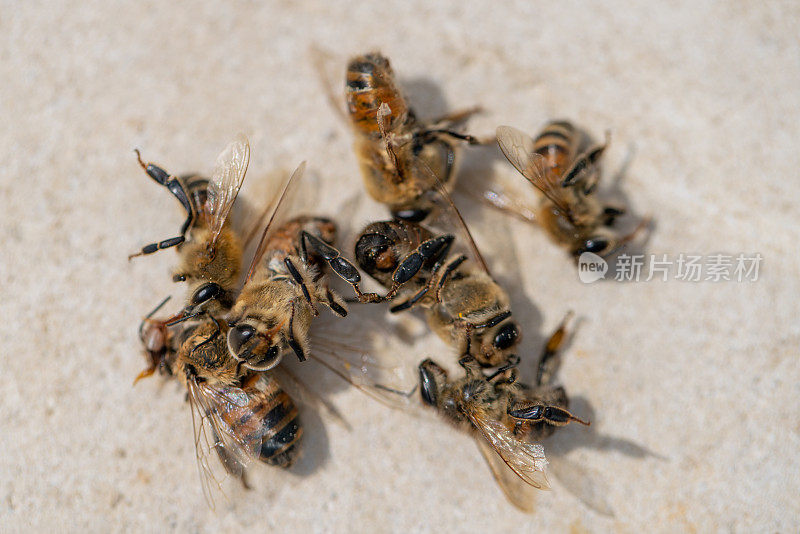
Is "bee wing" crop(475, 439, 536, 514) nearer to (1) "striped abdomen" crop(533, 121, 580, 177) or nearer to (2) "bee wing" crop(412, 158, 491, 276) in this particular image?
(2) "bee wing" crop(412, 158, 491, 276)

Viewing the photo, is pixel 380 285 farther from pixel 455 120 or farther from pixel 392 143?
pixel 455 120

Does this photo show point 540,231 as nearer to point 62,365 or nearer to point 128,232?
point 128,232

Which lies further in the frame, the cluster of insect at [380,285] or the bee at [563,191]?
the bee at [563,191]

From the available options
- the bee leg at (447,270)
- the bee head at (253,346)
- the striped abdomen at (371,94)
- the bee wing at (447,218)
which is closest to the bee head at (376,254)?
the bee leg at (447,270)

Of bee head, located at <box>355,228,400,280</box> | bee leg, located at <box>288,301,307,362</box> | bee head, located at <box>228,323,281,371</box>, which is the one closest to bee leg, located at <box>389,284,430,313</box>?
bee head, located at <box>355,228,400,280</box>

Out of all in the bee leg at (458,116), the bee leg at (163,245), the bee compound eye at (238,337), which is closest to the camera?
the bee compound eye at (238,337)

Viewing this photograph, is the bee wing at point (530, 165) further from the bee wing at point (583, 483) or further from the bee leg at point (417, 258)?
the bee wing at point (583, 483)
